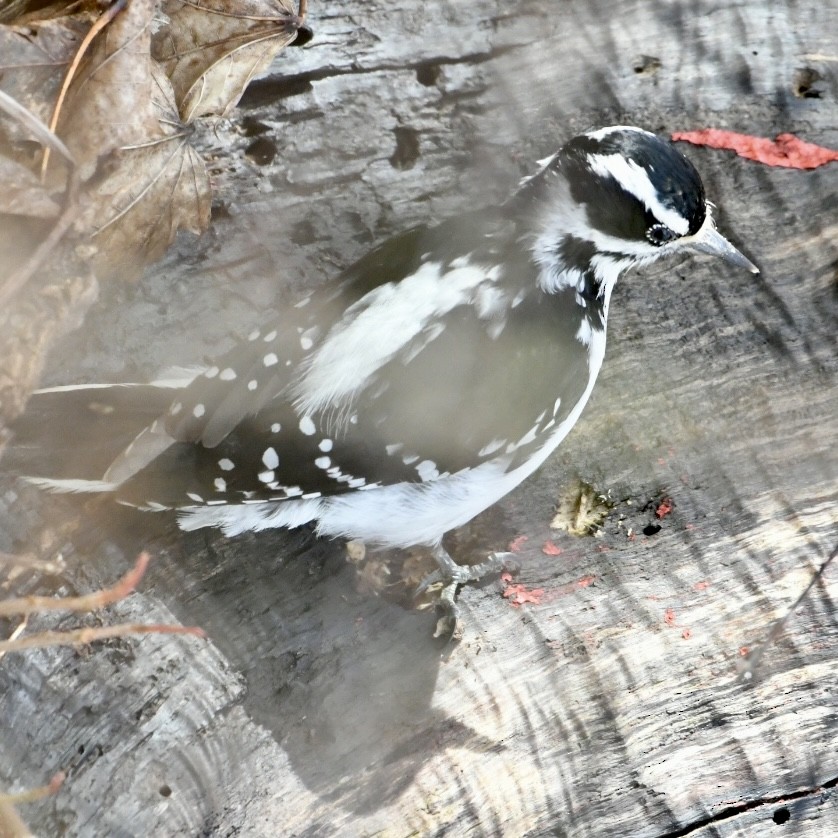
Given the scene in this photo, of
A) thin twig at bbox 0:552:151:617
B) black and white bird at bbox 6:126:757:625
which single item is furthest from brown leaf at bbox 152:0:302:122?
thin twig at bbox 0:552:151:617

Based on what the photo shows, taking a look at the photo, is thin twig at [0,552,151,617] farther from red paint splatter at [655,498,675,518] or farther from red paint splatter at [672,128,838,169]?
red paint splatter at [672,128,838,169]

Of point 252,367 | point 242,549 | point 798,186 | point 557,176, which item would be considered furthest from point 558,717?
point 798,186

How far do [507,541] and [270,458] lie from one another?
49 centimetres

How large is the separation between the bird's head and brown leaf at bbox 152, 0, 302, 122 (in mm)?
562

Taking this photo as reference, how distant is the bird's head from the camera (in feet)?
5.61

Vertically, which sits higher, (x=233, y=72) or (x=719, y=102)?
(x=233, y=72)

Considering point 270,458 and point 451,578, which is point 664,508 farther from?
point 270,458

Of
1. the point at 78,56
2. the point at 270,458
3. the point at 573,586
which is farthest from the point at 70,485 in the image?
the point at 573,586

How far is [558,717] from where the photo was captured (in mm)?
1660

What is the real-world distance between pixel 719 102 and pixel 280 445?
116cm

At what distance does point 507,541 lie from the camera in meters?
1.82

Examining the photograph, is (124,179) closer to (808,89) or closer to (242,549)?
(242,549)

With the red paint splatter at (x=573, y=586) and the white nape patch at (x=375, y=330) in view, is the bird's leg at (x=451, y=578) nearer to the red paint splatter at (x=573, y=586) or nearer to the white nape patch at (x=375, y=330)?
the red paint splatter at (x=573, y=586)

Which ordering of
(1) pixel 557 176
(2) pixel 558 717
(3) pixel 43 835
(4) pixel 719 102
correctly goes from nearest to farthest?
1. (3) pixel 43 835
2. (2) pixel 558 717
3. (1) pixel 557 176
4. (4) pixel 719 102
